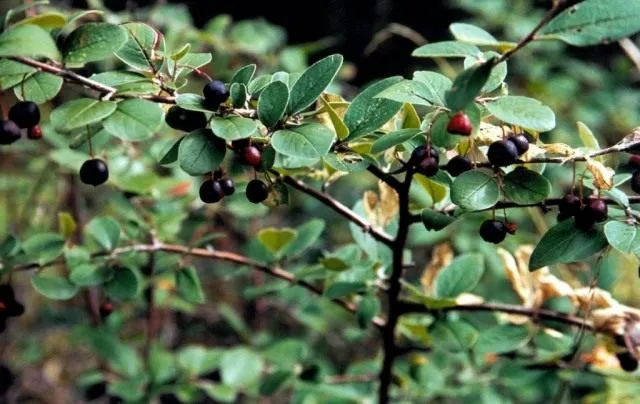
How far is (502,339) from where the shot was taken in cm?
102

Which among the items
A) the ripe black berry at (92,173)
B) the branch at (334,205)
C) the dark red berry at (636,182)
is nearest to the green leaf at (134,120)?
the ripe black berry at (92,173)

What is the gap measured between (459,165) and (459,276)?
1.17 feet

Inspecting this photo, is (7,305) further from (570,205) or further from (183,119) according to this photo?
(570,205)

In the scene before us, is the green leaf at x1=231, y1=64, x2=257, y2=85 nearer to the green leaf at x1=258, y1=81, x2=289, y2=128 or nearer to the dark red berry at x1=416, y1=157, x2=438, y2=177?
the green leaf at x1=258, y1=81, x2=289, y2=128

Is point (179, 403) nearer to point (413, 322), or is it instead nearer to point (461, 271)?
point (413, 322)

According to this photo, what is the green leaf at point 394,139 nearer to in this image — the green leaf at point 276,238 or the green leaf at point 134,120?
the green leaf at point 134,120

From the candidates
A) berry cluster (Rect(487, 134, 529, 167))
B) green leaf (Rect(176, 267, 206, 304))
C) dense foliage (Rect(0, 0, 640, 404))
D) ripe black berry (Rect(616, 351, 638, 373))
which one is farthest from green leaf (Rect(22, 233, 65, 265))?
ripe black berry (Rect(616, 351, 638, 373))

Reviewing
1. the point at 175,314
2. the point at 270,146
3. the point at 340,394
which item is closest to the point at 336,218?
the point at 175,314

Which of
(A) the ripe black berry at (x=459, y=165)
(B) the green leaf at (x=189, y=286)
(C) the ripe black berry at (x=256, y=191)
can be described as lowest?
(B) the green leaf at (x=189, y=286)

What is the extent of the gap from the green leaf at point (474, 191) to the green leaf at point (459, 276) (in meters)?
0.35

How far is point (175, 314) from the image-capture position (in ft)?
7.68

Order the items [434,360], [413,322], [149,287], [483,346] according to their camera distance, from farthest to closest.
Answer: [149,287] < [434,360] < [413,322] < [483,346]

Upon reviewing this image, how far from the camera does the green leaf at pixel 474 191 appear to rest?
2.23 feet

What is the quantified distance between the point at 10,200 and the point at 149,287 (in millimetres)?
700
